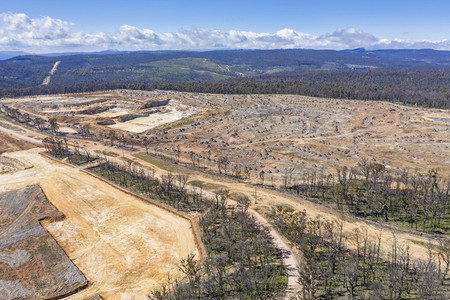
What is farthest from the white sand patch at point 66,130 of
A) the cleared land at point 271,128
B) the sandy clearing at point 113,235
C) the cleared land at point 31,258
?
the cleared land at point 31,258

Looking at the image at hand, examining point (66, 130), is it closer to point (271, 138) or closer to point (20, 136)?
point (20, 136)

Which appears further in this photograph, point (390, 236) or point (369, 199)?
point (369, 199)

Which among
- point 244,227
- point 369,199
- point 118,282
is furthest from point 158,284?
point 369,199

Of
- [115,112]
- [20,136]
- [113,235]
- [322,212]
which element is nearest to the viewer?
[113,235]

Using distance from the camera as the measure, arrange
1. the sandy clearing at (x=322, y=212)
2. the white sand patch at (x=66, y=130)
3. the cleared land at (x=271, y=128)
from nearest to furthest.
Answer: the sandy clearing at (x=322, y=212)
the cleared land at (x=271, y=128)
the white sand patch at (x=66, y=130)

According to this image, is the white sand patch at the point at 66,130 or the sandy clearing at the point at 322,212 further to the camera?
the white sand patch at the point at 66,130

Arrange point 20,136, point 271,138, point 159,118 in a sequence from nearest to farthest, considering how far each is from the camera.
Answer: point 271,138 < point 20,136 < point 159,118

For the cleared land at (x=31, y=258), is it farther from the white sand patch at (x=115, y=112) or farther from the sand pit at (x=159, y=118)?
the white sand patch at (x=115, y=112)

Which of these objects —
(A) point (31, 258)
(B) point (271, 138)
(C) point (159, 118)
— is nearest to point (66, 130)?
(C) point (159, 118)

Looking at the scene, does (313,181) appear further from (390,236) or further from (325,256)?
(325,256)
